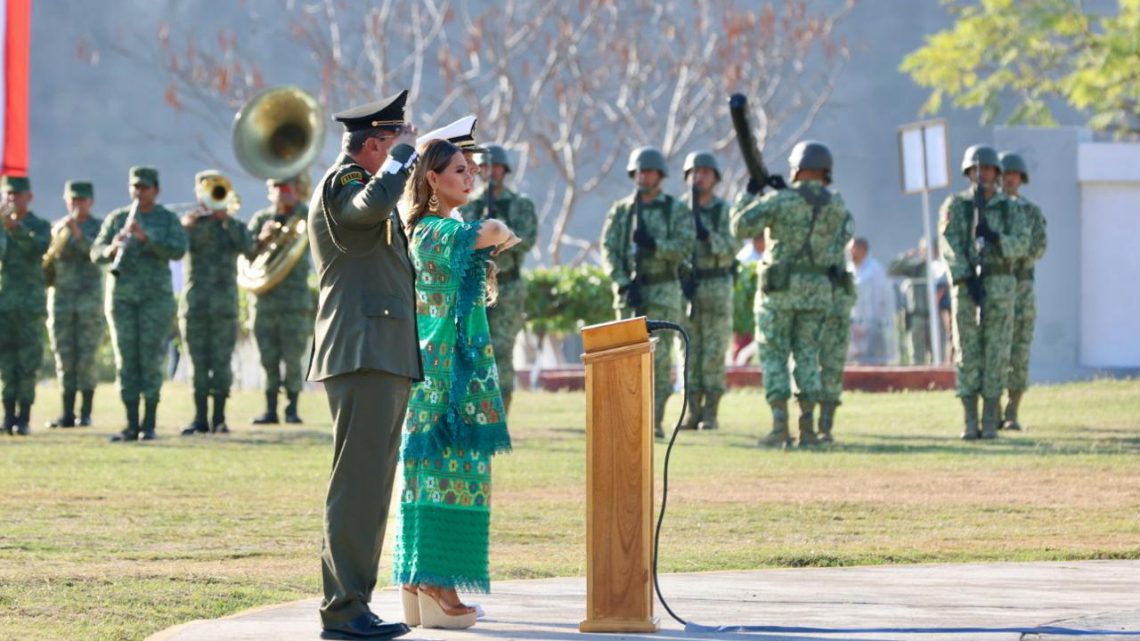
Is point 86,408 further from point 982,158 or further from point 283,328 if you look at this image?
point 982,158

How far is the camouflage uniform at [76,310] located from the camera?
1983 centimetres

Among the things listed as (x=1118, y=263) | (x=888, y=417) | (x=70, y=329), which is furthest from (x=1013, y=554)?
(x=1118, y=263)

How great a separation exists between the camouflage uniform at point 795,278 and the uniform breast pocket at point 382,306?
8764 mm

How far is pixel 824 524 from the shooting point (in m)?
11.8

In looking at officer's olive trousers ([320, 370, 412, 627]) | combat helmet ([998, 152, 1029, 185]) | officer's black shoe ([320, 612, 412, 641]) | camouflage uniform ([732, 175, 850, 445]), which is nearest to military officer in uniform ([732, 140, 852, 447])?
camouflage uniform ([732, 175, 850, 445])

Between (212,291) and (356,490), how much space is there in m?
11.9

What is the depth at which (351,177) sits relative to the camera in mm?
7688

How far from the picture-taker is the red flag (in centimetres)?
686

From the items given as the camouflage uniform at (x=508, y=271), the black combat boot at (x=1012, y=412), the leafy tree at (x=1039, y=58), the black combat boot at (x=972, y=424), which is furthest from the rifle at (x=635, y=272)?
the leafy tree at (x=1039, y=58)

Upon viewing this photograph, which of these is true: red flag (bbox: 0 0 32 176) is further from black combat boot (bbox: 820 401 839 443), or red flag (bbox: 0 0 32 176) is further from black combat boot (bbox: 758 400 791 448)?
black combat boot (bbox: 820 401 839 443)

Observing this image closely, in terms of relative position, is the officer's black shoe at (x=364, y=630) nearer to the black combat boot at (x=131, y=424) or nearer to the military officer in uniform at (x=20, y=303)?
the black combat boot at (x=131, y=424)

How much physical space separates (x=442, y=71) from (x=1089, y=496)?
88.1ft

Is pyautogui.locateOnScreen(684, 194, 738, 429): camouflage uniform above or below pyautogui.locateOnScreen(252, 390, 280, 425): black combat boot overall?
above

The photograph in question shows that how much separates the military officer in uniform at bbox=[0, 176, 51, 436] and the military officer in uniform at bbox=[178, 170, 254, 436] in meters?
1.26
